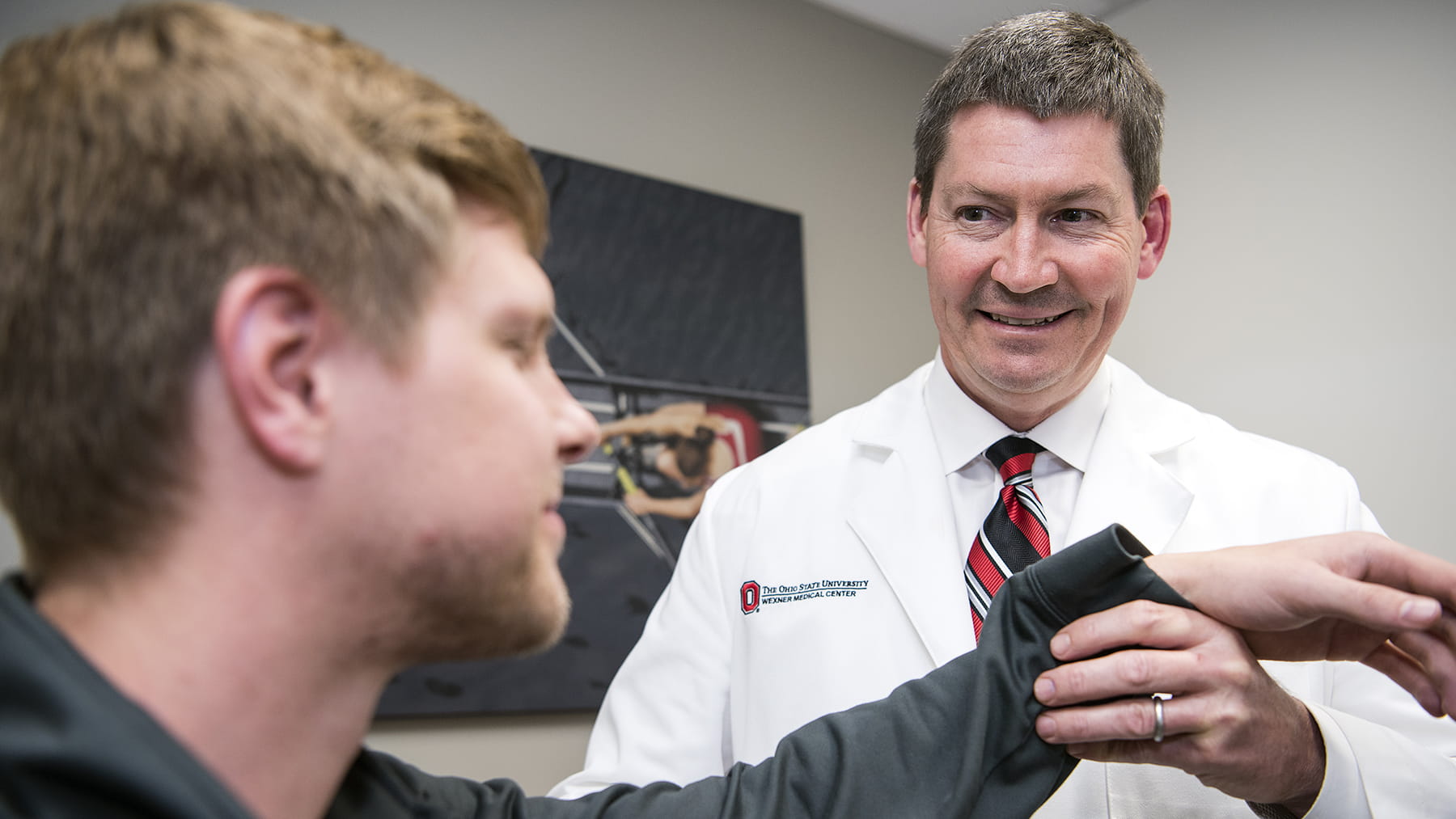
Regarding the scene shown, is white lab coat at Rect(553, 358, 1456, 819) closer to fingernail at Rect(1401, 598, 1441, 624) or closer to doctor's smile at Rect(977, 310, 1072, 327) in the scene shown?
doctor's smile at Rect(977, 310, 1072, 327)

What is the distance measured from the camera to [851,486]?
1.40 meters

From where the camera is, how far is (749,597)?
133 cm

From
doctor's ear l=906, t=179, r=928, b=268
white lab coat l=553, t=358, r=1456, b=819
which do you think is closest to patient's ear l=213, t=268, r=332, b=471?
white lab coat l=553, t=358, r=1456, b=819

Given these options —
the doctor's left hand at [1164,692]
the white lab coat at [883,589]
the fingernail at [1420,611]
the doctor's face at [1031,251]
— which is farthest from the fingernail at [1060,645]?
the doctor's face at [1031,251]

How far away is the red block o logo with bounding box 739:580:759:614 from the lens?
132cm

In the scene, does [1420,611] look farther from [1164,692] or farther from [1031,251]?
[1031,251]

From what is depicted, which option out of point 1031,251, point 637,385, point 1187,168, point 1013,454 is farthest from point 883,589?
point 1187,168

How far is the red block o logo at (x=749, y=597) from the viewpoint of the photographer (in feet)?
4.33

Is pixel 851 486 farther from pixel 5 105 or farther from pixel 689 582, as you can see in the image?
pixel 5 105

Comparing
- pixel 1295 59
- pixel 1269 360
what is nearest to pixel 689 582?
pixel 1269 360

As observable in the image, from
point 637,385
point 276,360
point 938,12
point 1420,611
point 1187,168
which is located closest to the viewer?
point 276,360

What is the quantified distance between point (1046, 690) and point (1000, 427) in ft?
1.78

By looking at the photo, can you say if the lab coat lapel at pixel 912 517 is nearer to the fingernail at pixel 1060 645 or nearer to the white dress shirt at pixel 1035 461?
the white dress shirt at pixel 1035 461

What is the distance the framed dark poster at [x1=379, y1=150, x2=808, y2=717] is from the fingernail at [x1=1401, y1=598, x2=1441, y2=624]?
166 cm
